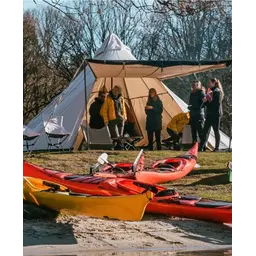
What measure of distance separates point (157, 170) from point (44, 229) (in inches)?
175

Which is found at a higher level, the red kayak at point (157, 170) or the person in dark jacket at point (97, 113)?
the person in dark jacket at point (97, 113)

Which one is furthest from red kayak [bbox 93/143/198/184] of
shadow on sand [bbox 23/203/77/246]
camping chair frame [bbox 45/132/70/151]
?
camping chair frame [bbox 45/132/70/151]

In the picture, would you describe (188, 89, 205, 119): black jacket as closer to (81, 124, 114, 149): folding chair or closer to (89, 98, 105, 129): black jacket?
(81, 124, 114, 149): folding chair

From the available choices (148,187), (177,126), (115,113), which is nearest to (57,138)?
(115,113)

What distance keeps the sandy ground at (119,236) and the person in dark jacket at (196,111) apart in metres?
6.59

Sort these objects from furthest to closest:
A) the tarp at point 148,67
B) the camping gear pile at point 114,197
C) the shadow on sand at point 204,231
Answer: the tarp at point 148,67 < the camping gear pile at point 114,197 < the shadow on sand at point 204,231

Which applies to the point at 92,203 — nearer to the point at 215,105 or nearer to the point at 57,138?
Result: the point at 215,105

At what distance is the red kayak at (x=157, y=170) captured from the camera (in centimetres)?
1148

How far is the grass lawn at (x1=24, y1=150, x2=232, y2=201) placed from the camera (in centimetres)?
1194

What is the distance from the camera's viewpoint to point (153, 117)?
16906 millimetres

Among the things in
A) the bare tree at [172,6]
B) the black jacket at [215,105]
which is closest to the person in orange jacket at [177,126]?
the black jacket at [215,105]

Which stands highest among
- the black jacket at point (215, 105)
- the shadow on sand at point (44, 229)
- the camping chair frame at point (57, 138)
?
the black jacket at point (215, 105)

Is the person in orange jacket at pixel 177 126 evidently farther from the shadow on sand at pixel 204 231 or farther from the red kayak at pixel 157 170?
the shadow on sand at pixel 204 231
